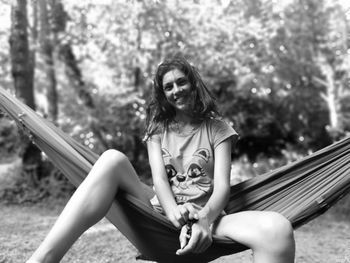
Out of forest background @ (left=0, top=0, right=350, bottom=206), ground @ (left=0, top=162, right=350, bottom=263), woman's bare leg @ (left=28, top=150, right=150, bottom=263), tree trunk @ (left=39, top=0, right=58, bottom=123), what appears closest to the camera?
woman's bare leg @ (left=28, top=150, right=150, bottom=263)

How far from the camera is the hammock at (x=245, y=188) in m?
1.56

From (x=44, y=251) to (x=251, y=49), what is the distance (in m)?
4.58

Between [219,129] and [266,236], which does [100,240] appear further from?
[266,236]

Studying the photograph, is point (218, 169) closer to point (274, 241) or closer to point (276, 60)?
point (274, 241)

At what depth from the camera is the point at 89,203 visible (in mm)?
1406

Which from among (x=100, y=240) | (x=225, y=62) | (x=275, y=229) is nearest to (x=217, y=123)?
(x=275, y=229)

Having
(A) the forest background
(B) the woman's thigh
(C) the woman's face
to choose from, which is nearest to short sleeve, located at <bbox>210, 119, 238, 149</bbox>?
(C) the woman's face

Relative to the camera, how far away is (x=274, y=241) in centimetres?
123

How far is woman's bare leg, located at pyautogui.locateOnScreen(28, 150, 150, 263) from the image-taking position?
132 cm

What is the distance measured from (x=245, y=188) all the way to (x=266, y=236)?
49 centimetres

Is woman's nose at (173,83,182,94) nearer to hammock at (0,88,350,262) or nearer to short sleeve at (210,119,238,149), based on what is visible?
short sleeve at (210,119,238,149)

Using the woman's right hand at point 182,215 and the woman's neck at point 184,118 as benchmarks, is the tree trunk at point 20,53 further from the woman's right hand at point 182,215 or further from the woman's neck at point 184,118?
the woman's right hand at point 182,215

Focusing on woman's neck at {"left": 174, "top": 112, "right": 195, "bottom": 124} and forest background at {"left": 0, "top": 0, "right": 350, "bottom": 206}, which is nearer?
woman's neck at {"left": 174, "top": 112, "right": 195, "bottom": 124}

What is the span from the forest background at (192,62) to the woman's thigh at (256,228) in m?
3.23
